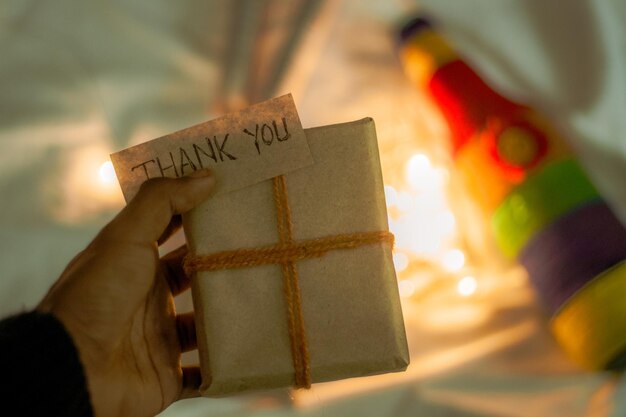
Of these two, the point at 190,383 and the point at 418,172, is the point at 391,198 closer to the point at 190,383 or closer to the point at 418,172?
the point at 418,172

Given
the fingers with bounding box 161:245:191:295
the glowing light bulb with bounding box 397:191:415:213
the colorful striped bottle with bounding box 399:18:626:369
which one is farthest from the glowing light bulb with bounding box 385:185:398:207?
the fingers with bounding box 161:245:191:295

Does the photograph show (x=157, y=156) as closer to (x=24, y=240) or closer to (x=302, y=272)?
(x=302, y=272)

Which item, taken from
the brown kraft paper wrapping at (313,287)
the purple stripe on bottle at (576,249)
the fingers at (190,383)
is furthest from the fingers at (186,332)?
the purple stripe on bottle at (576,249)

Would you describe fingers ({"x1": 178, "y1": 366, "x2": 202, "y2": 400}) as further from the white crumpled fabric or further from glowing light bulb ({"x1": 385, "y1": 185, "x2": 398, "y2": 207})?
glowing light bulb ({"x1": 385, "y1": 185, "x2": 398, "y2": 207})

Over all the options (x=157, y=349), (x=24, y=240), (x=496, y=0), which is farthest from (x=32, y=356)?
(x=496, y=0)

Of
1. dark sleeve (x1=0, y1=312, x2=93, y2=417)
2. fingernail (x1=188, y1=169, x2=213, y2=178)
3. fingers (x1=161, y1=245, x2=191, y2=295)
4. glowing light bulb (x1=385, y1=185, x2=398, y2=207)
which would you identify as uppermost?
fingernail (x1=188, y1=169, x2=213, y2=178)

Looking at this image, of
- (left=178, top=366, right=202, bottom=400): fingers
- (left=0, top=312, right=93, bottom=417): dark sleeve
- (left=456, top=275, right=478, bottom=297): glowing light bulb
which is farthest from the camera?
(left=456, top=275, right=478, bottom=297): glowing light bulb

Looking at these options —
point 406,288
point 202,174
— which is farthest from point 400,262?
point 202,174
